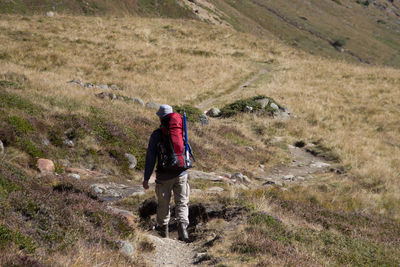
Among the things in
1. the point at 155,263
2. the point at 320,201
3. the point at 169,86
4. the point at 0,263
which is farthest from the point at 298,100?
the point at 0,263

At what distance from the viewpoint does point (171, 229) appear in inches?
302

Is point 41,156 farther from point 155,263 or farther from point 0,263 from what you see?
point 0,263

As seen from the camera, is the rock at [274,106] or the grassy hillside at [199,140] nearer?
the grassy hillside at [199,140]

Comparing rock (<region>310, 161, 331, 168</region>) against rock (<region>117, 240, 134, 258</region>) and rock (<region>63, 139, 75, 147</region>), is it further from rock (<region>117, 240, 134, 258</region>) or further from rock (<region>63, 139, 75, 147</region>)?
rock (<region>117, 240, 134, 258</region>)

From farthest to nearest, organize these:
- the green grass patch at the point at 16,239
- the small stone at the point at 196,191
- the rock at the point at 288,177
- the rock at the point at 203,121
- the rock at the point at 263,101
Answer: the rock at the point at 263,101 < the rock at the point at 203,121 < the rock at the point at 288,177 < the small stone at the point at 196,191 < the green grass patch at the point at 16,239

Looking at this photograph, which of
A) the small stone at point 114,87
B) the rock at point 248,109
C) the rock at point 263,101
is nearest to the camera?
the rock at point 248,109

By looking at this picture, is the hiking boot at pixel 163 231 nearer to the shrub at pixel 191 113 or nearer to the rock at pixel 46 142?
the rock at pixel 46 142

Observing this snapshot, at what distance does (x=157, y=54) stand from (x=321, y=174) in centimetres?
2377

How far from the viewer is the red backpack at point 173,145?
20.9 feet

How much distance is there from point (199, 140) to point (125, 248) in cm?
1052

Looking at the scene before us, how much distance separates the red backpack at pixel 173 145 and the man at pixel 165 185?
109 millimetres

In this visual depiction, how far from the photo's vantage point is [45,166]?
9602 mm

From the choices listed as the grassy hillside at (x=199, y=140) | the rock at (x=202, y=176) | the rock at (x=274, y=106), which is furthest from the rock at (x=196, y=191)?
the rock at (x=274, y=106)

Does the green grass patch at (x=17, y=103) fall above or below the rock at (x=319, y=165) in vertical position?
above
